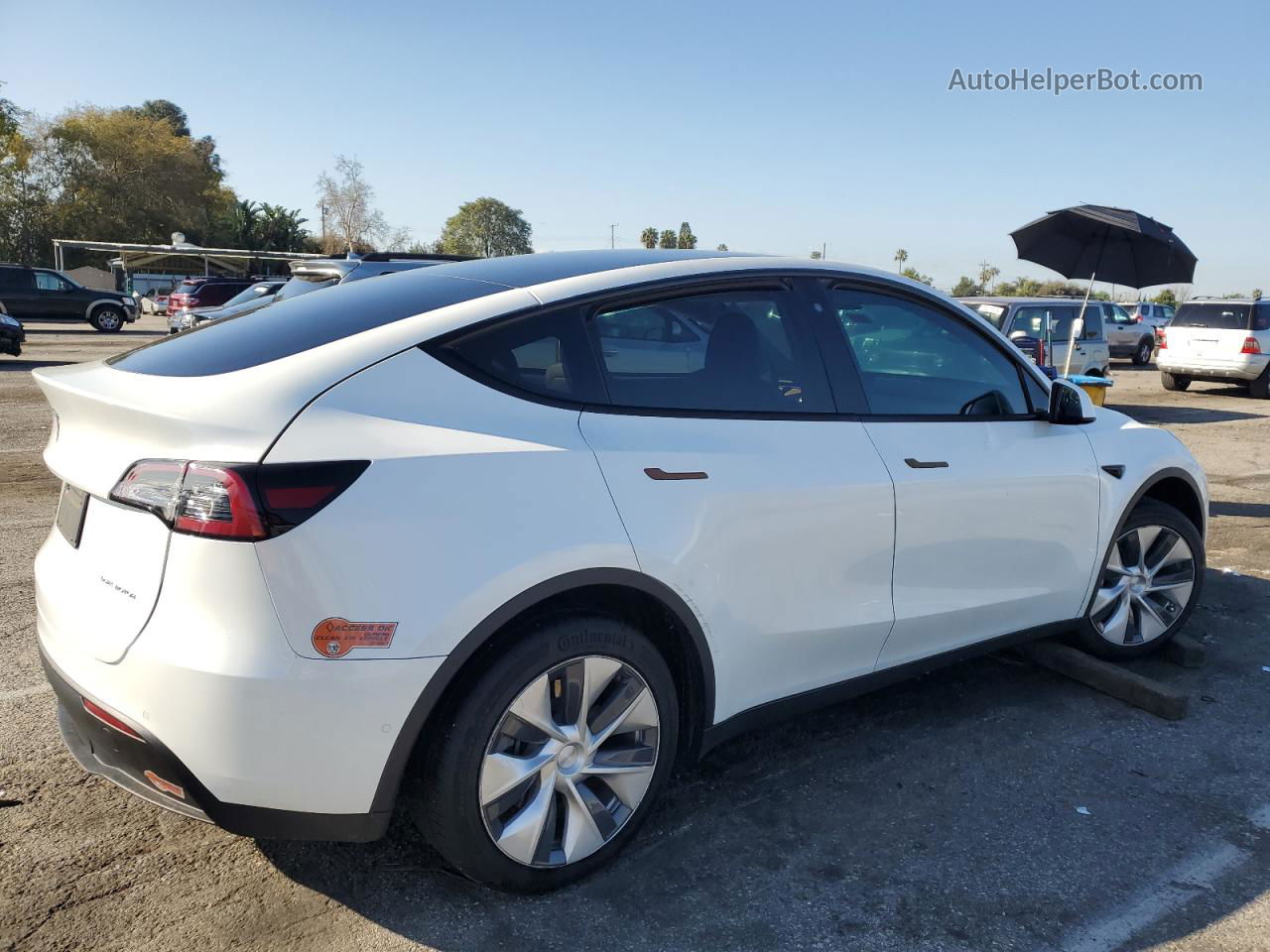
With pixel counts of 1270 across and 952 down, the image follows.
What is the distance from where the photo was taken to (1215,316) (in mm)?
18219

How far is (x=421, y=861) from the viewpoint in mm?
2793

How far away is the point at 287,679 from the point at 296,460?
0.47m

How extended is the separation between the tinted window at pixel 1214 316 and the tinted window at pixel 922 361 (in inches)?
672

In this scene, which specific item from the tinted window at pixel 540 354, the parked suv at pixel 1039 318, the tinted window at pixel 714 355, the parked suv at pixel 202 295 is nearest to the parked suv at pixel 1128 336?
the parked suv at pixel 1039 318

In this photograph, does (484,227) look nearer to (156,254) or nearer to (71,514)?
(156,254)

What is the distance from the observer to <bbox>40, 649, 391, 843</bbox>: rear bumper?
2.23 metres

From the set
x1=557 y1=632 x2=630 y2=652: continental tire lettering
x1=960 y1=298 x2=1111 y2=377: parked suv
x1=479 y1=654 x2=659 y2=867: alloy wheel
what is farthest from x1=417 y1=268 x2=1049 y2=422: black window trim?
x1=960 y1=298 x2=1111 y2=377: parked suv

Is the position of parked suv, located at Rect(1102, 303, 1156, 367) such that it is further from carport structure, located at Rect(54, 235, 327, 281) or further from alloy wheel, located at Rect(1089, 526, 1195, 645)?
carport structure, located at Rect(54, 235, 327, 281)

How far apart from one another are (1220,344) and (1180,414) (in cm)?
368

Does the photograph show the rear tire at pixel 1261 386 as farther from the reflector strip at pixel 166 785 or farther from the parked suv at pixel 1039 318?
the reflector strip at pixel 166 785

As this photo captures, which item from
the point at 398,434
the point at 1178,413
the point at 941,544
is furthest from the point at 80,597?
the point at 1178,413

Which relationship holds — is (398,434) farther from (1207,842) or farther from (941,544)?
(1207,842)

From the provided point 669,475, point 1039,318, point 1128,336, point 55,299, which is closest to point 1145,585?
point 669,475

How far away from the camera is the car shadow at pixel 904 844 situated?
101 inches
